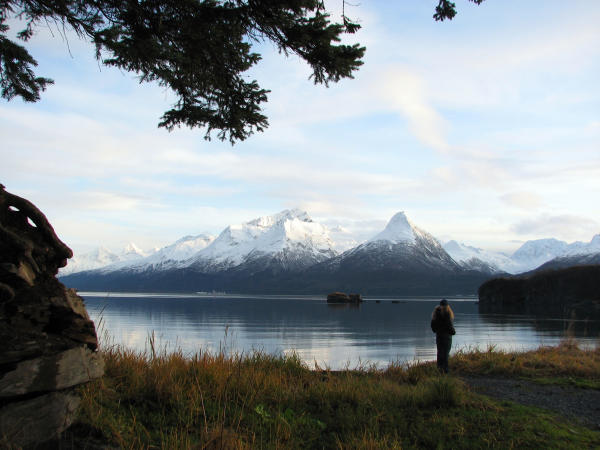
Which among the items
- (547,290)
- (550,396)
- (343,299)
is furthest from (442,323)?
(343,299)

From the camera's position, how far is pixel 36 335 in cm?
509

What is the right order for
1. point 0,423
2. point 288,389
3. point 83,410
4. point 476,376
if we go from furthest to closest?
point 476,376, point 288,389, point 83,410, point 0,423

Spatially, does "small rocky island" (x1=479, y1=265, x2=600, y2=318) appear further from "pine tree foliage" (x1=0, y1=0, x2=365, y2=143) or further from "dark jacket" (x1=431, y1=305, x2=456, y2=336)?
"pine tree foliage" (x1=0, y1=0, x2=365, y2=143)

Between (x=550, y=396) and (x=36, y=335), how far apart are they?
9659 mm

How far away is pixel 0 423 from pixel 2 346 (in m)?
0.72

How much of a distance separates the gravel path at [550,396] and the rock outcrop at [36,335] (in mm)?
7478

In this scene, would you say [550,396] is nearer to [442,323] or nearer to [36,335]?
[442,323]

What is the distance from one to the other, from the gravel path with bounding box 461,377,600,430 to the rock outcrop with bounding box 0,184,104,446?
24.5 feet

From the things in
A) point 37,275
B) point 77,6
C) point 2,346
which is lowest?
point 2,346

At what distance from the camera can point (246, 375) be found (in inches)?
290

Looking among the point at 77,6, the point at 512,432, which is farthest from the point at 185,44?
the point at 512,432

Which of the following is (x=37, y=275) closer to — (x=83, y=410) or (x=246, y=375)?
(x=83, y=410)

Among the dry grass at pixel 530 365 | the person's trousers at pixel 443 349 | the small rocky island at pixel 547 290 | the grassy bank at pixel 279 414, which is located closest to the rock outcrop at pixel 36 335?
the grassy bank at pixel 279 414

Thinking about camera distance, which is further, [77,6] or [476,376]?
[476,376]
